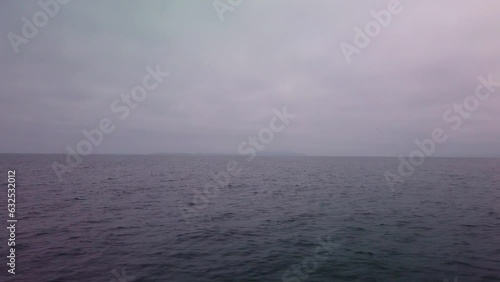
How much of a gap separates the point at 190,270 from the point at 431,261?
12901 millimetres

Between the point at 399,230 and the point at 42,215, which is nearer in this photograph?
the point at 399,230

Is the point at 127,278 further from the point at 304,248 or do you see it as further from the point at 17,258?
the point at 304,248

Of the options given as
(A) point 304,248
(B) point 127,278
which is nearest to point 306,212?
(A) point 304,248

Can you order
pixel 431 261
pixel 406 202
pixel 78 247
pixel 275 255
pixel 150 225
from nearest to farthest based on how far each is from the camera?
pixel 431 261, pixel 275 255, pixel 78 247, pixel 150 225, pixel 406 202

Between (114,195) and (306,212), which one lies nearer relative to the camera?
(306,212)

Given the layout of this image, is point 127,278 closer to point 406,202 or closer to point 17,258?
point 17,258

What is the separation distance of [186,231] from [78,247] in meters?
7.08

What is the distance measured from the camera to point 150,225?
2342 centimetres

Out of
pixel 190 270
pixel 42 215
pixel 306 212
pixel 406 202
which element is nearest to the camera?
pixel 190 270

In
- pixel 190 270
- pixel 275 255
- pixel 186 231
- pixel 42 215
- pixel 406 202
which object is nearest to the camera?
pixel 190 270

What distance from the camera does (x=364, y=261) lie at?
15602 mm

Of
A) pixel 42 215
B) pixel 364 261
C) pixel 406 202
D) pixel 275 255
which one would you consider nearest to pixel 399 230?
pixel 364 261

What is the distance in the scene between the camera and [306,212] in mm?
28672

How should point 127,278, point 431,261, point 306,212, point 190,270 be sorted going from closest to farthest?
point 127,278 < point 190,270 < point 431,261 < point 306,212
